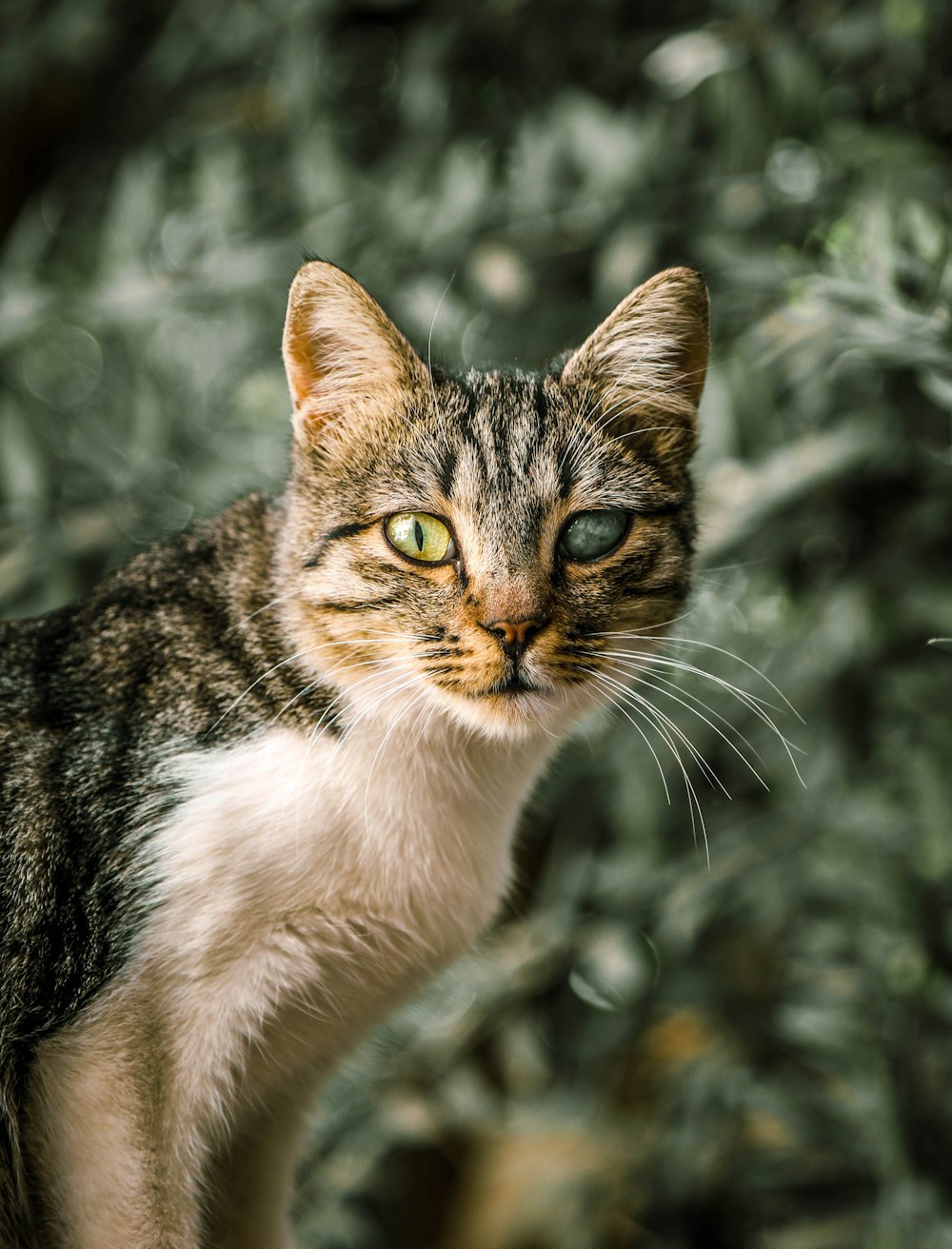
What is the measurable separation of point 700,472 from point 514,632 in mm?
605

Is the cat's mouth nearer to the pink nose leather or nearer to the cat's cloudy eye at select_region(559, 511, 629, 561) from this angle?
the pink nose leather

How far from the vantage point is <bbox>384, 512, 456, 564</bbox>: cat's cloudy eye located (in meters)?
1.20

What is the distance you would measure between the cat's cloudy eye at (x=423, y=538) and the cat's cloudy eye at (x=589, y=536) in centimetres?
12

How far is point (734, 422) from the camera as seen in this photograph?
1673 mm

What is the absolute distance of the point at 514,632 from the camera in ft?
3.65

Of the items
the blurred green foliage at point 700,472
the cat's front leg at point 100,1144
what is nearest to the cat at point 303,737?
the cat's front leg at point 100,1144

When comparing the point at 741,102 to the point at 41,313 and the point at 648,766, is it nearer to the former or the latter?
the point at 648,766

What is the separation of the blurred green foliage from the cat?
280 millimetres

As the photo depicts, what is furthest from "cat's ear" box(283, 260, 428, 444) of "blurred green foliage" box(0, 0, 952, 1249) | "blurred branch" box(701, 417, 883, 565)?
"blurred branch" box(701, 417, 883, 565)

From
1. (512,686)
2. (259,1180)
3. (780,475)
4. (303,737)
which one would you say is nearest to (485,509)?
(512,686)

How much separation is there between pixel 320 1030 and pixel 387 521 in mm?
590

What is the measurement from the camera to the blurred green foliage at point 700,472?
1681 mm

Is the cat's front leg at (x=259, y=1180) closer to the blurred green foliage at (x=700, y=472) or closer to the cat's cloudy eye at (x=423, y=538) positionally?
the blurred green foliage at (x=700, y=472)

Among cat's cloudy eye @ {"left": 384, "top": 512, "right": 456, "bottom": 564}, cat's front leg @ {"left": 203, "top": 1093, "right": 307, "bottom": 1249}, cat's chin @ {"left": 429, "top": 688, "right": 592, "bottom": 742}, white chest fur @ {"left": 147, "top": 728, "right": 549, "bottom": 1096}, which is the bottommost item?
cat's front leg @ {"left": 203, "top": 1093, "right": 307, "bottom": 1249}
